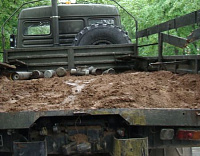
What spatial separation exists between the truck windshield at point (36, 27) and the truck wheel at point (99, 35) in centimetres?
141

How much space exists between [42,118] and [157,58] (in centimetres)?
231

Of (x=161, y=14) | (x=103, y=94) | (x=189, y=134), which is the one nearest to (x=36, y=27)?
(x=103, y=94)

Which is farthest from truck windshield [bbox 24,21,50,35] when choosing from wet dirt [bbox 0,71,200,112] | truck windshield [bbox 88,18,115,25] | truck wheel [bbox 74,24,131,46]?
wet dirt [bbox 0,71,200,112]

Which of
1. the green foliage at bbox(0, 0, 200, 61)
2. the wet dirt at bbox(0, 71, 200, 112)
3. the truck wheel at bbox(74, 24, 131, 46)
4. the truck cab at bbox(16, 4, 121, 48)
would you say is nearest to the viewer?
the wet dirt at bbox(0, 71, 200, 112)

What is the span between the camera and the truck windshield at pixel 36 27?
7.23 metres

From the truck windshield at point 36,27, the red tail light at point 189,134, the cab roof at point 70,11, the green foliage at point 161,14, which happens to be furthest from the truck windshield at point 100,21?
the green foliage at point 161,14

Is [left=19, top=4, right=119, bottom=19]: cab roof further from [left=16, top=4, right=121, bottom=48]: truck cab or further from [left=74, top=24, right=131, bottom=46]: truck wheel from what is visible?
[left=74, top=24, right=131, bottom=46]: truck wheel

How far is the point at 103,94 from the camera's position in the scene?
3.38 m

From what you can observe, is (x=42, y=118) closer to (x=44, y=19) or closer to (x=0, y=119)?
(x=0, y=119)

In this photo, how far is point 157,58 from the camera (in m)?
5.04

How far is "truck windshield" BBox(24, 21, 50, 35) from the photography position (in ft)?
23.7

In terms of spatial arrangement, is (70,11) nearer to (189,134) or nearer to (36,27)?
(36,27)

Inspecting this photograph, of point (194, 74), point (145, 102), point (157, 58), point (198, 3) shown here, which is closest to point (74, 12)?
point (157, 58)

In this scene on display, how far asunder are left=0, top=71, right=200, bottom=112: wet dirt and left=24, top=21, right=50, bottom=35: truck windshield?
3.25 meters
